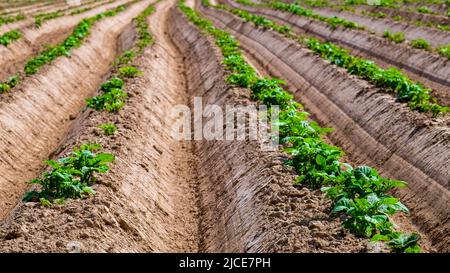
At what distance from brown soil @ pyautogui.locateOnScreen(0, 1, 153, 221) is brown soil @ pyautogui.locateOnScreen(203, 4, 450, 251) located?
24.0 feet

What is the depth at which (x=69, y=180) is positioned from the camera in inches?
330

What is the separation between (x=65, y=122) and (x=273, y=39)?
11669 millimetres

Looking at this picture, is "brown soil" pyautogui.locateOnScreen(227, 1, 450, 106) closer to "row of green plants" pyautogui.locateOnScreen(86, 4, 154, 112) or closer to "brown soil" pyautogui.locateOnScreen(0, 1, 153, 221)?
"row of green plants" pyautogui.locateOnScreen(86, 4, 154, 112)

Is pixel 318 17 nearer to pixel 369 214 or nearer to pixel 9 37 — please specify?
pixel 9 37

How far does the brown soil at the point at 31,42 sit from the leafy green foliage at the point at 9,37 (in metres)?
0.20

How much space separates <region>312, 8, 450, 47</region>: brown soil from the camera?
2241 cm

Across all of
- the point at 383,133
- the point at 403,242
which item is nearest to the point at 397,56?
the point at 383,133

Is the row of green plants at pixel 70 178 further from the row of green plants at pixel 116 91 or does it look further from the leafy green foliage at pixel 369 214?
the leafy green foliage at pixel 369 214

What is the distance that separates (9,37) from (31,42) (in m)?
2.64

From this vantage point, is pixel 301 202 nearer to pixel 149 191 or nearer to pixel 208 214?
pixel 208 214

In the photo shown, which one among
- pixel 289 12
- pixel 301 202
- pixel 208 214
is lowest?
pixel 289 12

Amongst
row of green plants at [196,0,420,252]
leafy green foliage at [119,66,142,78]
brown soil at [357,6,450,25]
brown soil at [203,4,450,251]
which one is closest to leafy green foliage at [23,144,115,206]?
row of green plants at [196,0,420,252]
